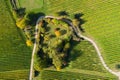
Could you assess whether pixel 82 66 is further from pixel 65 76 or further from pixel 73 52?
pixel 65 76

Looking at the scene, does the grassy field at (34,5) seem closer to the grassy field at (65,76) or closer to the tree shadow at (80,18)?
the tree shadow at (80,18)

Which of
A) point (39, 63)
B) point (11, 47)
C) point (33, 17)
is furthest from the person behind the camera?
point (33, 17)

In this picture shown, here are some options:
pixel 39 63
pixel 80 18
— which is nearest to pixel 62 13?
pixel 80 18

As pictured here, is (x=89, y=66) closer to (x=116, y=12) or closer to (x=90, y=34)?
(x=90, y=34)

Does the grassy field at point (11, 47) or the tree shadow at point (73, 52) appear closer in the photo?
the tree shadow at point (73, 52)

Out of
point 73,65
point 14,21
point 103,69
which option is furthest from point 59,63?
point 14,21

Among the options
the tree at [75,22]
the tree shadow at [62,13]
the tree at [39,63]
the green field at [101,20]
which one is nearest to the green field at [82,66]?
the tree at [39,63]
